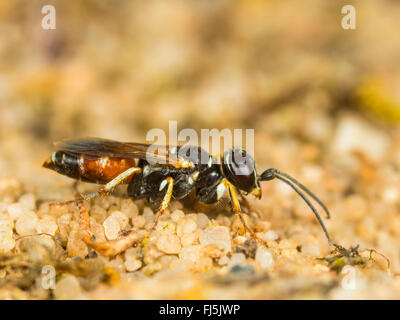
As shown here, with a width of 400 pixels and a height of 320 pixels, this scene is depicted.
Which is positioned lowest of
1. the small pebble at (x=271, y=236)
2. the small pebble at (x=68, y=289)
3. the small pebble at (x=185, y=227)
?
the small pebble at (x=68, y=289)

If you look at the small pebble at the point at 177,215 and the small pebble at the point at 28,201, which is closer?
the small pebble at the point at 177,215

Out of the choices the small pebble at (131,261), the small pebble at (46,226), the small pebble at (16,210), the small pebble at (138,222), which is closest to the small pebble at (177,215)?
the small pebble at (138,222)

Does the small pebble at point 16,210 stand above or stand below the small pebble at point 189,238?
above

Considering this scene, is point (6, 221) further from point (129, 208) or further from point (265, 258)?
point (265, 258)

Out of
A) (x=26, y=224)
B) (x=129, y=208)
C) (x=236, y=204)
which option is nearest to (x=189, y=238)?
(x=236, y=204)

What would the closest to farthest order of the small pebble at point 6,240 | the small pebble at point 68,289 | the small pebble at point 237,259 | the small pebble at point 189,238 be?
the small pebble at point 68,289, the small pebble at point 237,259, the small pebble at point 6,240, the small pebble at point 189,238

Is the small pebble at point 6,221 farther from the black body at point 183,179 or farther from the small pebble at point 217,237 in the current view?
the small pebble at point 217,237

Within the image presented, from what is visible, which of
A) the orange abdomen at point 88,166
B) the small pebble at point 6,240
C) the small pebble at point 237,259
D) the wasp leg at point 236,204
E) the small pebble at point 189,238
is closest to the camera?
the small pebble at point 237,259

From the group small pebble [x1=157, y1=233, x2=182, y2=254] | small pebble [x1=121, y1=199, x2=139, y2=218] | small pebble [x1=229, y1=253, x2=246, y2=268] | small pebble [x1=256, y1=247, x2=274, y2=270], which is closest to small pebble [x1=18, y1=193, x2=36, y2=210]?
small pebble [x1=121, y1=199, x2=139, y2=218]
